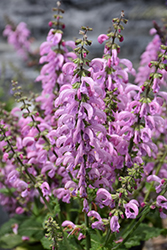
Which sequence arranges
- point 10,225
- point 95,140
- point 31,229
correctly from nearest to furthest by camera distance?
point 95,140, point 31,229, point 10,225

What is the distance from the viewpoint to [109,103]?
873 millimetres

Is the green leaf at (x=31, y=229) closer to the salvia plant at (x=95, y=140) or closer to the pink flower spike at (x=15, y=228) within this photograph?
the pink flower spike at (x=15, y=228)

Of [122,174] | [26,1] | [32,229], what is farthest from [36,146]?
[26,1]

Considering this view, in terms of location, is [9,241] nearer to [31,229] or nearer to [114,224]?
[31,229]

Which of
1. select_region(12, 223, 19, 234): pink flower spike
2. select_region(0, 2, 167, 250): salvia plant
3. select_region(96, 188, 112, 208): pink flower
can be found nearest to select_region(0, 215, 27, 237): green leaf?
select_region(12, 223, 19, 234): pink flower spike

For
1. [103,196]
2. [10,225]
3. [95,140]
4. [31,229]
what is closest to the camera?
[95,140]

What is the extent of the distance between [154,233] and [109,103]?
70 cm

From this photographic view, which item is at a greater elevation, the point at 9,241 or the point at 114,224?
the point at 114,224

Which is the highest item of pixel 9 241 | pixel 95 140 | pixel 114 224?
pixel 95 140

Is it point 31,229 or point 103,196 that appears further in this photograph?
point 31,229

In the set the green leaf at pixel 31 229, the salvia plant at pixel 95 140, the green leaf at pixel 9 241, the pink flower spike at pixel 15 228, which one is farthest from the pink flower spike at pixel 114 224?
the green leaf at pixel 9 241

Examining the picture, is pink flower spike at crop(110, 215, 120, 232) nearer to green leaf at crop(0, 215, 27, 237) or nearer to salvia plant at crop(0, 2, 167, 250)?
salvia plant at crop(0, 2, 167, 250)

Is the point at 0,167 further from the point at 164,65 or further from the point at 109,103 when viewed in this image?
the point at 164,65

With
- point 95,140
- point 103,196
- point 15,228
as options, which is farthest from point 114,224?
point 15,228
